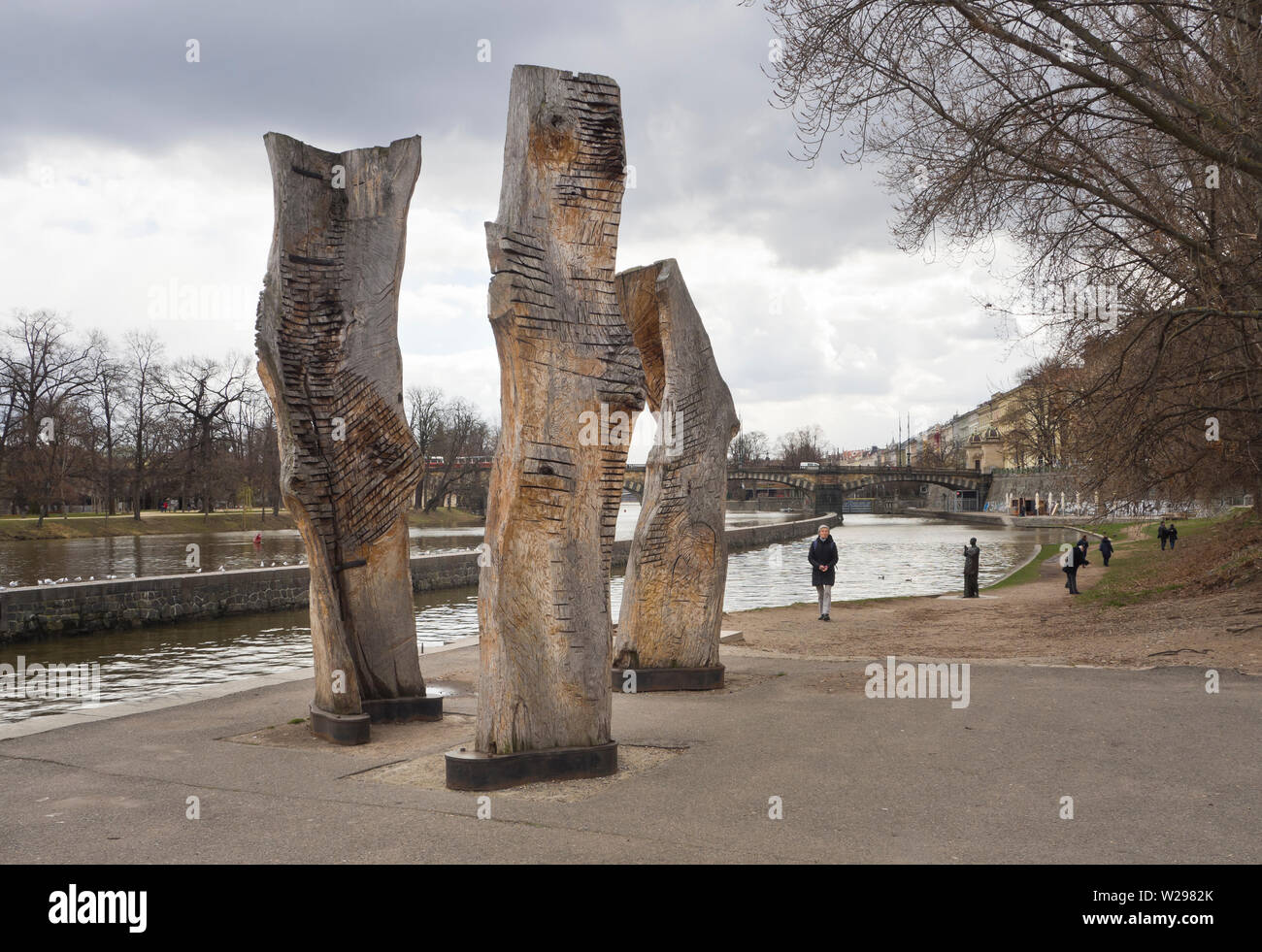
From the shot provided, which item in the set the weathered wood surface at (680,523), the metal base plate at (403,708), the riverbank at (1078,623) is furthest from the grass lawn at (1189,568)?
the metal base plate at (403,708)

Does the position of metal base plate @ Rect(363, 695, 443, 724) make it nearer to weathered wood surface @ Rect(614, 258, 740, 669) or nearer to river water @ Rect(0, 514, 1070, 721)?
weathered wood surface @ Rect(614, 258, 740, 669)

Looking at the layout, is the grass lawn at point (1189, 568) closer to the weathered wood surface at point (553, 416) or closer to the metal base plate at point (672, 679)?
the metal base plate at point (672, 679)

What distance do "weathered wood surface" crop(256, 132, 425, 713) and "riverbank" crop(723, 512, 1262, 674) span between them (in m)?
6.26

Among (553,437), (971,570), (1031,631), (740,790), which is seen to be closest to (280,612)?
(971,570)

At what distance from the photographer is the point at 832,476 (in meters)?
102

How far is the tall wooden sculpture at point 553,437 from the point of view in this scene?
22.9 ft

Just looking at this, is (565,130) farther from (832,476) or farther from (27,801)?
(832,476)

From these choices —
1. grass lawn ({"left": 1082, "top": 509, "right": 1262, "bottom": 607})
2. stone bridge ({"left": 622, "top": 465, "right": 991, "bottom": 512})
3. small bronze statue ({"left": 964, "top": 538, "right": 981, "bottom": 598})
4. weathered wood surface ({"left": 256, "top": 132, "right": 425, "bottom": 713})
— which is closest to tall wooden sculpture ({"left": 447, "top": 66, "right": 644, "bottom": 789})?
weathered wood surface ({"left": 256, "top": 132, "right": 425, "bottom": 713})

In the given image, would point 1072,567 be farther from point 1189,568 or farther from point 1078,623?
point 1078,623

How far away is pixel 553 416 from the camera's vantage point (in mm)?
7102

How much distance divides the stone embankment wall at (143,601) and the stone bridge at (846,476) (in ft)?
228

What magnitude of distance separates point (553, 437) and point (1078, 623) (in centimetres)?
1210

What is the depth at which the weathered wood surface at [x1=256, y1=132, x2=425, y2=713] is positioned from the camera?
872 cm

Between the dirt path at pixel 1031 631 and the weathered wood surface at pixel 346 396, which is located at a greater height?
the weathered wood surface at pixel 346 396
